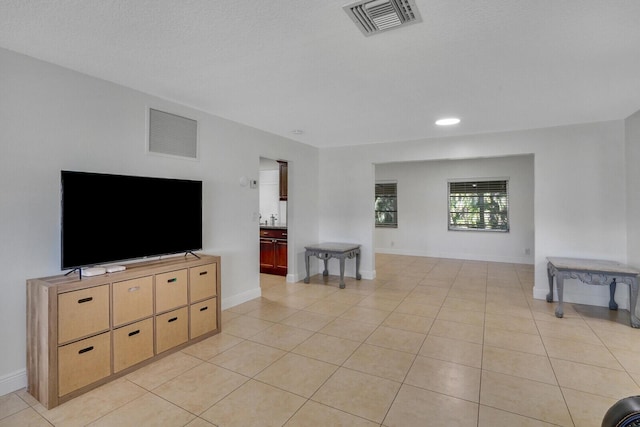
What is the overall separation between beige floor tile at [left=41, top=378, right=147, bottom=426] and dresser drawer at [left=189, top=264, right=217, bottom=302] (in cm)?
87

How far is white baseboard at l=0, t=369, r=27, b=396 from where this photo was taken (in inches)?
88.0

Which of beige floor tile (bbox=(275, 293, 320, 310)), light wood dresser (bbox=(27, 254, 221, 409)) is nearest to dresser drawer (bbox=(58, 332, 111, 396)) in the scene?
light wood dresser (bbox=(27, 254, 221, 409))

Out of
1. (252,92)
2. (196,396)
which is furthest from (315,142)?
(196,396)

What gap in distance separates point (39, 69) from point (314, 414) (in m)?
3.14

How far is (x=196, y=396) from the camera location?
2.23 meters

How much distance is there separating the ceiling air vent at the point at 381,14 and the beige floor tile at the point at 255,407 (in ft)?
7.97

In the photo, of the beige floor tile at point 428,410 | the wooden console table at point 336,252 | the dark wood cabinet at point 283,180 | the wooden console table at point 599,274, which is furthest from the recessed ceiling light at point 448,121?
the beige floor tile at point 428,410

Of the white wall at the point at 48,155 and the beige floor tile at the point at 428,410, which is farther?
the white wall at the point at 48,155

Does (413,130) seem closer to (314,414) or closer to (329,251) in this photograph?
(329,251)

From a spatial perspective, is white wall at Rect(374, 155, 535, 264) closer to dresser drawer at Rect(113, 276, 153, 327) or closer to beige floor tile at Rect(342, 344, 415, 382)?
beige floor tile at Rect(342, 344, 415, 382)

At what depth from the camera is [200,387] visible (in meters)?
2.34

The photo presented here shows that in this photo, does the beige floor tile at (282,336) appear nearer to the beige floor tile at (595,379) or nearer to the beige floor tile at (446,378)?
the beige floor tile at (446,378)

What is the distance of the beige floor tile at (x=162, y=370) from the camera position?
2424 mm

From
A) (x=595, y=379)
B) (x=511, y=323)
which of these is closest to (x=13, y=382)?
(x=595, y=379)
